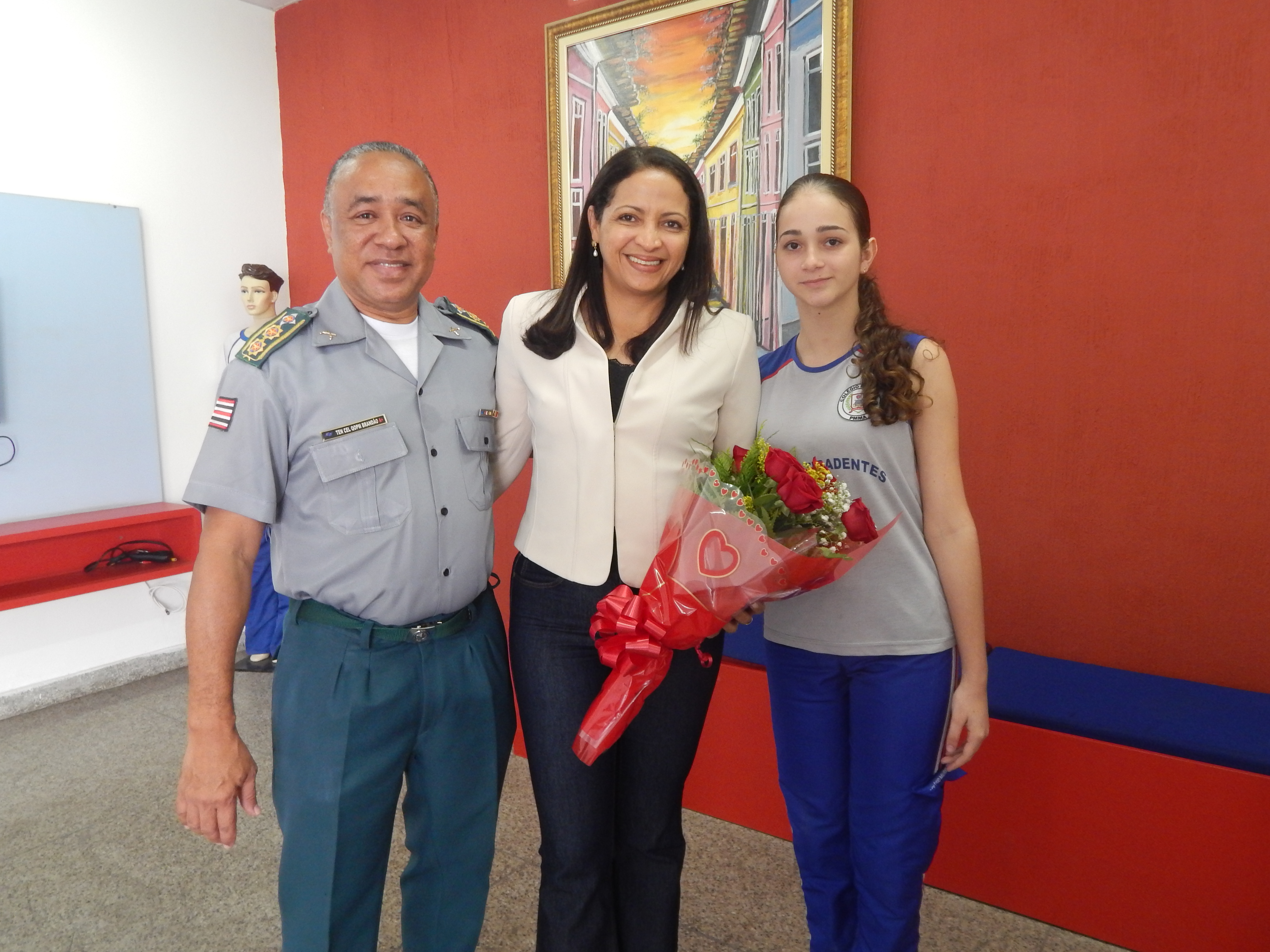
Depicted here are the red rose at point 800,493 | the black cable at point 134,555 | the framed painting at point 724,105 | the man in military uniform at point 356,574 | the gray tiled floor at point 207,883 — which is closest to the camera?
the red rose at point 800,493

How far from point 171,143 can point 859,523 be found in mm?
4116

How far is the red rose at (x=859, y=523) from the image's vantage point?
136 centimetres

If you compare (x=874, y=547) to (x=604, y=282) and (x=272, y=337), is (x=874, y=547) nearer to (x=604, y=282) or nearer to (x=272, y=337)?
(x=604, y=282)

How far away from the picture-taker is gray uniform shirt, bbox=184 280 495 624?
144 cm

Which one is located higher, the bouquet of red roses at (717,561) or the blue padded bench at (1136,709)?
the bouquet of red roses at (717,561)

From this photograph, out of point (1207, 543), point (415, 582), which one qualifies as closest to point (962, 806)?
point (1207, 543)

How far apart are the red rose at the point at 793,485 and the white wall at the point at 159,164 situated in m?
3.67

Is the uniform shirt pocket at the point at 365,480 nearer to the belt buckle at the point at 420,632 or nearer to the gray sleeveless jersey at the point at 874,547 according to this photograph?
the belt buckle at the point at 420,632

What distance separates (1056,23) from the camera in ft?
7.82

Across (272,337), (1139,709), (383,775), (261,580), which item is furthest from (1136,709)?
A: (261,580)

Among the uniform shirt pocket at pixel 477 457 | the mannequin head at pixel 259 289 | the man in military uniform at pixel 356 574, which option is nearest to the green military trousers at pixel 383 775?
the man in military uniform at pixel 356 574

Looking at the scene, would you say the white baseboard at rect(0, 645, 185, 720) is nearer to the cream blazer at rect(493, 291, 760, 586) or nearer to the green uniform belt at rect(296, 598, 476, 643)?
the green uniform belt at rect(296, 598, 476, 643)

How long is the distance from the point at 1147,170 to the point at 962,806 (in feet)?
5.66

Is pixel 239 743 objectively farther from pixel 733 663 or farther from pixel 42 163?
pixel 42 163
